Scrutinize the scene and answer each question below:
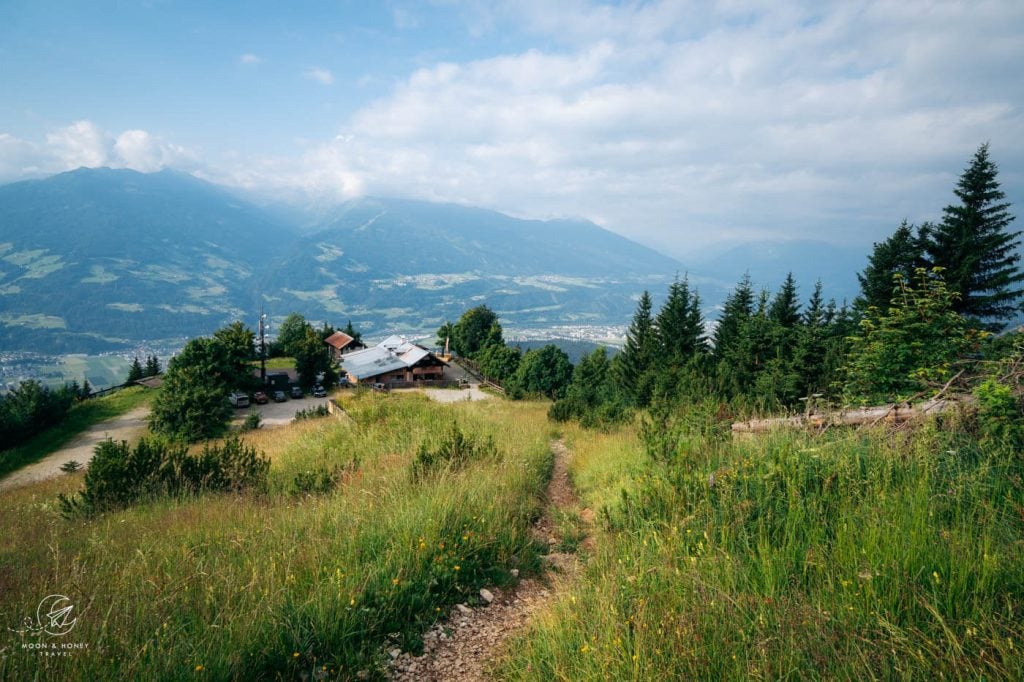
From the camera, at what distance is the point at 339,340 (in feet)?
225

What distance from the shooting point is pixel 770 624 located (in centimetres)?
256

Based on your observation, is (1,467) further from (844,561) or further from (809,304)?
(809,304)

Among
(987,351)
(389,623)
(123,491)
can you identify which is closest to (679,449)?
(389,623)

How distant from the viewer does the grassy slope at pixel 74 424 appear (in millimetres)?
24922

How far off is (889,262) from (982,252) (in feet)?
15.2

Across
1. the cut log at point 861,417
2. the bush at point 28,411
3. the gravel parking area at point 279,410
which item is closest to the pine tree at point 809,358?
the cut log at point 861,417

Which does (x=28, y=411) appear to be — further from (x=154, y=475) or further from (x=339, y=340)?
(x=339, y=340)

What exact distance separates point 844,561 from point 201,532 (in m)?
5.72

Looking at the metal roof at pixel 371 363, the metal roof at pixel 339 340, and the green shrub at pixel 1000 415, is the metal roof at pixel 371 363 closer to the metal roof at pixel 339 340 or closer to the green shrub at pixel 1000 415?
the metal roof at pixel 339 340

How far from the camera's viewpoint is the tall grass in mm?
2297

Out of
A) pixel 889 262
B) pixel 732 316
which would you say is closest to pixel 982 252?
pixel 889 262

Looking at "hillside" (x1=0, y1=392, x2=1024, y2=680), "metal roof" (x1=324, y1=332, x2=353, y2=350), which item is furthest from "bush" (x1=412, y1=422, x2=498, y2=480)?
"metal roof" (x1=324, y1=332, x2=353, y2=350)

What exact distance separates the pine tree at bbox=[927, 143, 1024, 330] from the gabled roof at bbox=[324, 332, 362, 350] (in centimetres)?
6582

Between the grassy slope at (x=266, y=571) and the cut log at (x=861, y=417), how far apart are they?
333 cm
